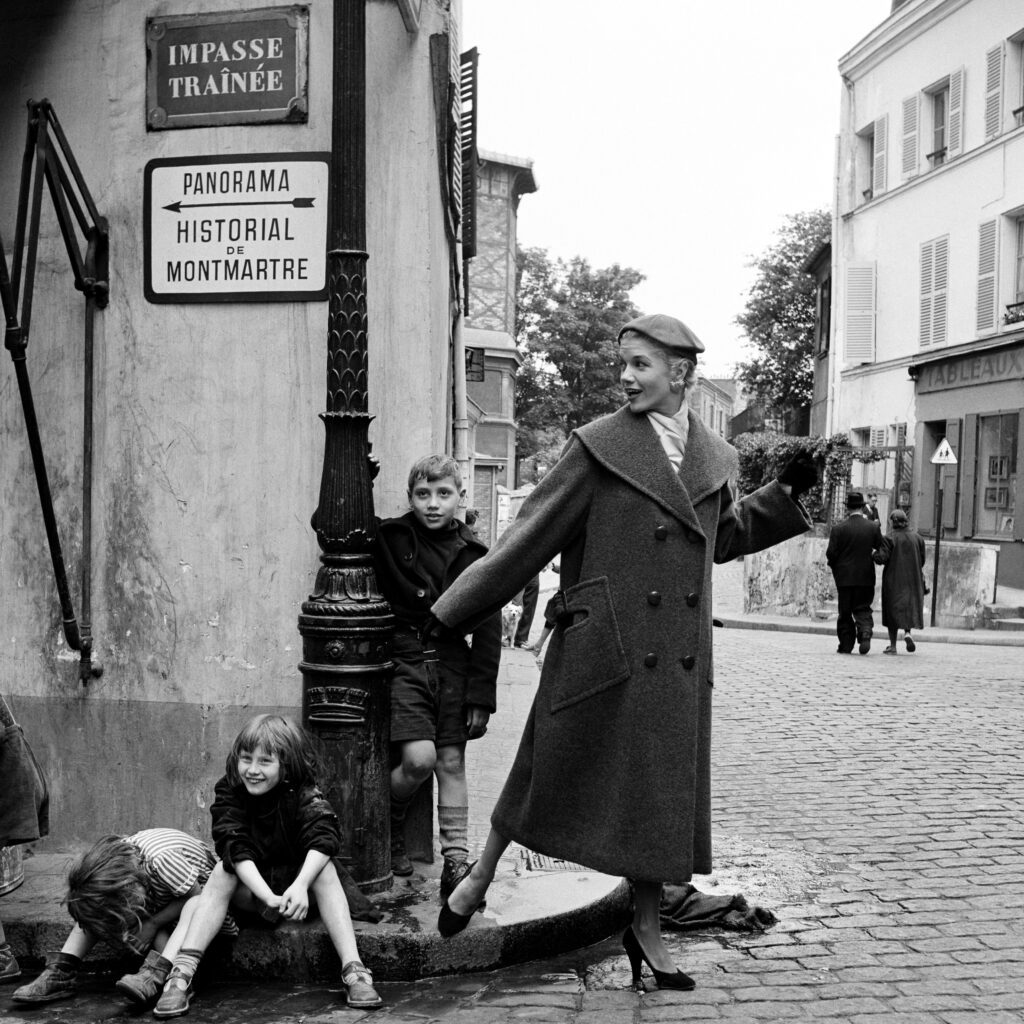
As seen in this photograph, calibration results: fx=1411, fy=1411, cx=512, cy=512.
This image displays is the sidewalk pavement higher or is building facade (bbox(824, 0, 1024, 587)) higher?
building facade (bbox(824, 0, 1024, 587))

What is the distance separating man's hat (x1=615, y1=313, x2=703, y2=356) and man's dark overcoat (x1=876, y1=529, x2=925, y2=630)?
483 inches

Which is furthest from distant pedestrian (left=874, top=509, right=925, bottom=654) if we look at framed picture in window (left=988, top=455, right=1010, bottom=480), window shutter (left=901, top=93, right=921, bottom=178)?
window shutter (left=901, top=93, right=921, bottom=178)

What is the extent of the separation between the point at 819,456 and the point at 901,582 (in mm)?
5904

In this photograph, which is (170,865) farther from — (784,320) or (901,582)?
(784,320)

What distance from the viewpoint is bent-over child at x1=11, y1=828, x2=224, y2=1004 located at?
4.14m

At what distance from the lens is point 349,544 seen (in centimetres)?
466

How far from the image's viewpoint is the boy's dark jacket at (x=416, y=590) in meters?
4.85

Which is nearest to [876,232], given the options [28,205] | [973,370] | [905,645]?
[973,370]

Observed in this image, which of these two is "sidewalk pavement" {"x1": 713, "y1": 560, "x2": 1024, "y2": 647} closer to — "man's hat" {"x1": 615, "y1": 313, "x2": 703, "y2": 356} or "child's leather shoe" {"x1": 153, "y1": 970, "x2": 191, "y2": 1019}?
"man's hat" {"x1": 615, "y1": 313, "x2": 703, "y2": 356}

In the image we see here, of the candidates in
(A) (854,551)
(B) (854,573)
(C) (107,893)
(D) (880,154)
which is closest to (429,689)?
A: (C) (107,893)

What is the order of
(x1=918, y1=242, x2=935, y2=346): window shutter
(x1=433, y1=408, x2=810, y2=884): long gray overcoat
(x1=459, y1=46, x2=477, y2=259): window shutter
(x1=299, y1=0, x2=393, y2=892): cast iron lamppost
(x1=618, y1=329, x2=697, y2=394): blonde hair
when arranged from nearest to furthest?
(x1=433, y1=408, x2=810, y2=884): long gray overcoat → (x1=618, y1=329, x2=697, y2=394): blonde hair → (x1=299, y1=0, x2=393, y2=892): cast iron lamppost → (x1=459, y1=46, x2=477, y2=259): window shutter → (x1=918, y1=242, x2=935, y2=346): window shutter

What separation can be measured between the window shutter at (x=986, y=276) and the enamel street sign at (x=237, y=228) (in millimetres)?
21353

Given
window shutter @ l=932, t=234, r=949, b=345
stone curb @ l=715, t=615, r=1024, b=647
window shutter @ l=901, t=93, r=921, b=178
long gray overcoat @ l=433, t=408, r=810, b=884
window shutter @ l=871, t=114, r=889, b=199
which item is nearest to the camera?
long gray overcoat @ l=433, t=408, r=810, b=884

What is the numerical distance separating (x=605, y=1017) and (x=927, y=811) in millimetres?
3372
